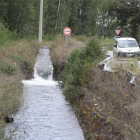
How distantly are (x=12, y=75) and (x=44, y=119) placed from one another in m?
6.05

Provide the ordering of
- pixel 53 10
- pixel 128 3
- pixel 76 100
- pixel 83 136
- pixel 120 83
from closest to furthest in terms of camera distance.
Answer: pixel 120 83 < pixel 83 136 < pixel 76 100 < pixel 128 3 < pixel 53 10

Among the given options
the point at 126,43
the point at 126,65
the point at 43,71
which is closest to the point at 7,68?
the point at 43,71

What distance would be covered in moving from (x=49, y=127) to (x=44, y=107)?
3.01 meters

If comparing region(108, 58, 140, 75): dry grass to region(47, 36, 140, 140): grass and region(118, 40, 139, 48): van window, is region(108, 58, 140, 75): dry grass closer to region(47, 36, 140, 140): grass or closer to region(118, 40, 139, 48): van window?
region(47, 36, 140, 140): grass

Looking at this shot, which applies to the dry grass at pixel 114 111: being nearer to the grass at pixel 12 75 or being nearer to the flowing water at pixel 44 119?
→ the flowing water at pixel 44 119

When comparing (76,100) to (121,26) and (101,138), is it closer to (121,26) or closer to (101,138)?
(101,138)

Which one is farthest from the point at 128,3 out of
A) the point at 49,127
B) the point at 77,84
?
the point at 49,127

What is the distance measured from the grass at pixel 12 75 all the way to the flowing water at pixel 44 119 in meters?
0.58

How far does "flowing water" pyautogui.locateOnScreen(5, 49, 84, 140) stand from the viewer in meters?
8.98

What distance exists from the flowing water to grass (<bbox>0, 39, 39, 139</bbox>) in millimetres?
577

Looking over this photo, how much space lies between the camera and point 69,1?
61719mm

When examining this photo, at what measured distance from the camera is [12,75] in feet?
53.7

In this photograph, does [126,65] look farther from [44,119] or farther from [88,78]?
[44,119]

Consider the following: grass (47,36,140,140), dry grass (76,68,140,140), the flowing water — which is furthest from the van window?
dry grass (76,68,140,140)
